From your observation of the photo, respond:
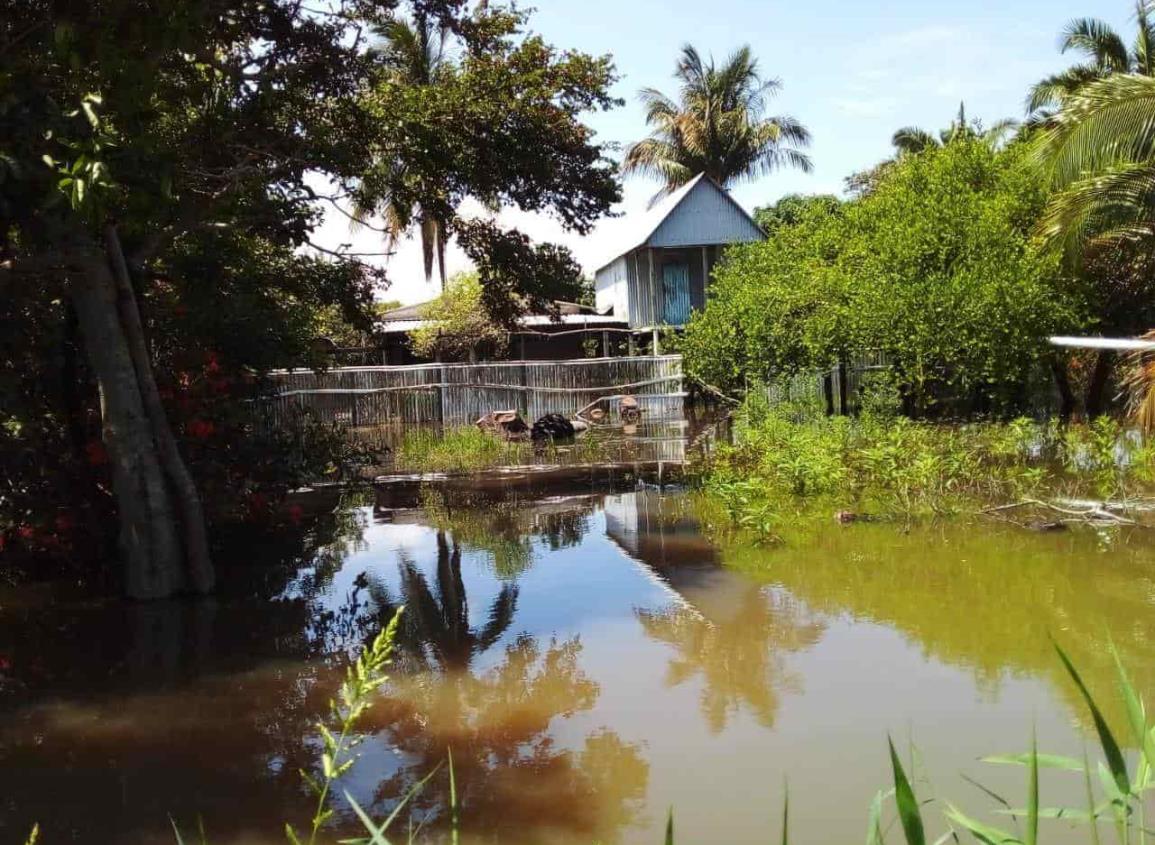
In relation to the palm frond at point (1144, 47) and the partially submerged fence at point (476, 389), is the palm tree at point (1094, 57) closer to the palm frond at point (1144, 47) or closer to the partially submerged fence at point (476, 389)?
the palm frond at point (1144, 47)

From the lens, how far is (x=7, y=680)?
6.20m

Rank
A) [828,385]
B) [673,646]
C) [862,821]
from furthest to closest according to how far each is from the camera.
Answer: [828,385] → [673,646] → [862,821]

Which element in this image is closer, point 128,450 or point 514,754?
point 514,754

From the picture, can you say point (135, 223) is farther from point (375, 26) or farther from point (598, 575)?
point (375, 26)

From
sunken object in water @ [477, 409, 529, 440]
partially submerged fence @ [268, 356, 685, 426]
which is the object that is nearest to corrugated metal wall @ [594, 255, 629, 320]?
partially submerged fence @ [268, 356, 685, 426]

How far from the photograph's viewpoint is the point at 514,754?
195 inches

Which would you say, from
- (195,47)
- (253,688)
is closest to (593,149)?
(195,47)

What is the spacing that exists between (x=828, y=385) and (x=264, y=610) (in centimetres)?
1199

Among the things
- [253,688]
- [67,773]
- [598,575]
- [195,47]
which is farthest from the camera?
[598,575]

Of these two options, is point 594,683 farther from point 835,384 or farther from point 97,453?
point 835,384

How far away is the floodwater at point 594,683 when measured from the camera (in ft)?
14.4

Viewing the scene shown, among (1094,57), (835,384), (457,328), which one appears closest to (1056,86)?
(1094,57)

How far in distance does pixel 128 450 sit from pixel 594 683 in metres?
4.14

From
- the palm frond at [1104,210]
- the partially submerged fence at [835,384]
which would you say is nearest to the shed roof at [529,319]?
the partially submerged fence at [835,384]
